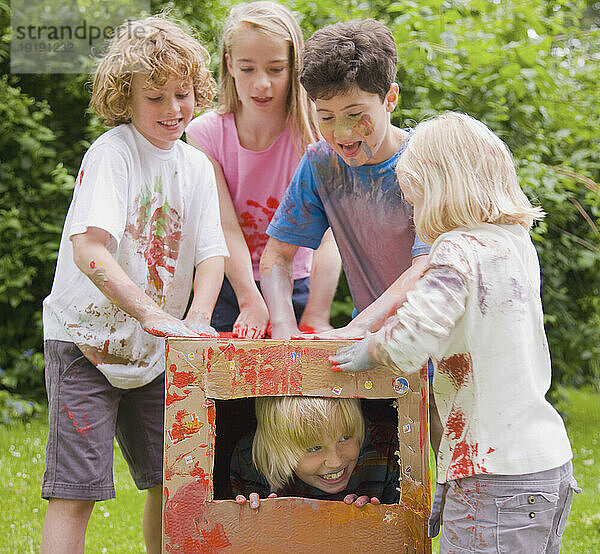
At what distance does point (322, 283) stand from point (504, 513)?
99 cm

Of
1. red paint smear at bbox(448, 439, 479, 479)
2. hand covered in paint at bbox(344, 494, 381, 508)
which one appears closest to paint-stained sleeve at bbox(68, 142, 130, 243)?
hand covered in paint at bbox(344, 494, 381, 508)

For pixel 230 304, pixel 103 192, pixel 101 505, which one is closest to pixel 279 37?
pixel 103 192

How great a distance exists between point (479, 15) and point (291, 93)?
2.37 metres

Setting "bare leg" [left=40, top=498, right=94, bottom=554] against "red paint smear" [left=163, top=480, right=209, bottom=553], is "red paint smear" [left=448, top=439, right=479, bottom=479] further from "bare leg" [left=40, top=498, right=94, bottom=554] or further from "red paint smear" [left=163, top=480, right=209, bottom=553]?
"bare leg" [left=40, top=498, right=94, bottom=554]

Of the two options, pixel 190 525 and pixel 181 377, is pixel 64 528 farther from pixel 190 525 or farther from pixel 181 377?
pixel 181 377

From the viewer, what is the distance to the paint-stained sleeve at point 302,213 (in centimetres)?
208

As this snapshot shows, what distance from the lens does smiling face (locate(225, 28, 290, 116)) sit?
7.13ft

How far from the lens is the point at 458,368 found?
1.54 meters

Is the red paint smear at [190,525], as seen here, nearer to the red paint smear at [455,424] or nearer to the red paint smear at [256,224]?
the red paint smear at [455,424]

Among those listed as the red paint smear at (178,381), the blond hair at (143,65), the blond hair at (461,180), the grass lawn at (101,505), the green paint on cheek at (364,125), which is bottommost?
the grass lawn at (101,505)

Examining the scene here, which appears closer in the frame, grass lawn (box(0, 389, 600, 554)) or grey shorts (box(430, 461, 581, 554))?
grey shorts (box(430, 461, 581, 554))

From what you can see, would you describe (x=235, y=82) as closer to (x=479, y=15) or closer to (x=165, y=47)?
(x=165, y=47)

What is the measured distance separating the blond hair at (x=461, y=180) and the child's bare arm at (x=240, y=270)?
0.65m

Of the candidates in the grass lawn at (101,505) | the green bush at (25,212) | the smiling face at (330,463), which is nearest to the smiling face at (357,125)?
the smiling face at (330,463)
